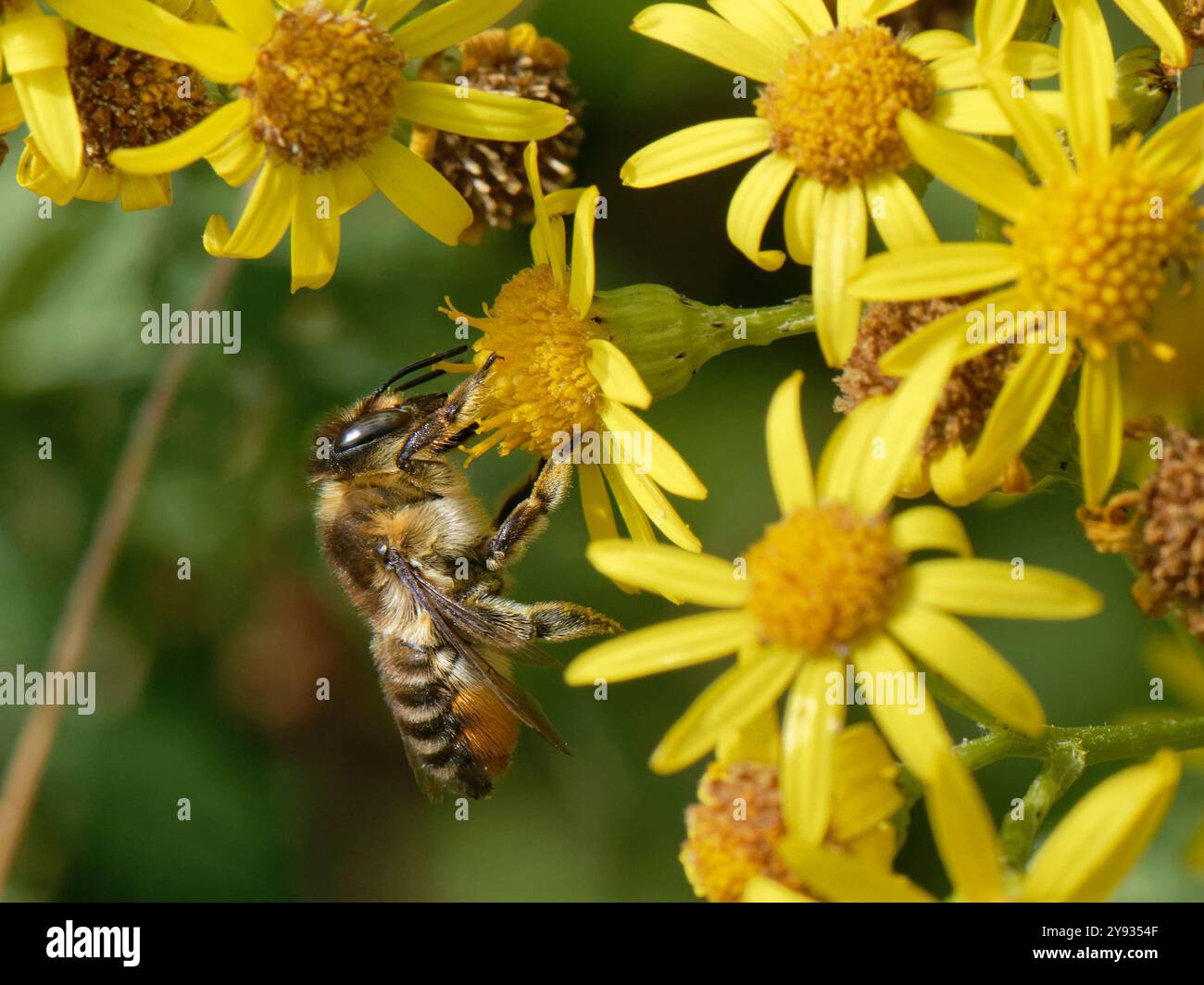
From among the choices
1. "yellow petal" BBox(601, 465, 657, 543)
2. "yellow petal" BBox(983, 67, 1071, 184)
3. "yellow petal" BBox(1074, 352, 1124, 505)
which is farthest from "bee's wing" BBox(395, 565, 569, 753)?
"yellow petal" BBox(983, 67, 1071, 184)

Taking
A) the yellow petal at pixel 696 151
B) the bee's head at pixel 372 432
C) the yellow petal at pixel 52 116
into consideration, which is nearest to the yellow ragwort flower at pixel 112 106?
the yellow petal at pixel 52 116

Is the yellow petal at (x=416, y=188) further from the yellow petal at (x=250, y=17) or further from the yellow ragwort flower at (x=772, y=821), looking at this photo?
the yellow ragwort flower at (x=772, y=821)

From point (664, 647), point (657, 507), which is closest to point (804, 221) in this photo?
point (657, 507)

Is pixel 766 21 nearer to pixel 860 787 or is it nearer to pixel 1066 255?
pixel 1066 255

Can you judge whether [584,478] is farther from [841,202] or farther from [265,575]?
[265,575]

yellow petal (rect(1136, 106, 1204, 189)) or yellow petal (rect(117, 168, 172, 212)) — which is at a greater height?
yellow petal (rect(117, 168, 172, 212))

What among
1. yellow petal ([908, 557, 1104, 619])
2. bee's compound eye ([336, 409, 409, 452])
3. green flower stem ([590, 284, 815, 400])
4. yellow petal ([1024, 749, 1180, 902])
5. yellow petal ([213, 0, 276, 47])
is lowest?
yellow petal ([1024, 749, 1180, 902])

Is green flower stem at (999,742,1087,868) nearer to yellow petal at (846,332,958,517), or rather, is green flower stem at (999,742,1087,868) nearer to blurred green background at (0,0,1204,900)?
yellow petal at (846,332,958,517)

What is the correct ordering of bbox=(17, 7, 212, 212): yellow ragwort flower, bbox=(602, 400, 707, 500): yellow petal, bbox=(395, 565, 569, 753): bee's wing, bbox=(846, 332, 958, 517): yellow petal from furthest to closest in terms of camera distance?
bbox=(395, 565, 569, 753): bee's wing
bbox=(17, 7, 212, 212): yellow ragwort flower
bbox=(602, 400, 707, 500): yellow petal
bbox=(846, 332, 958, 517): yellow petal
